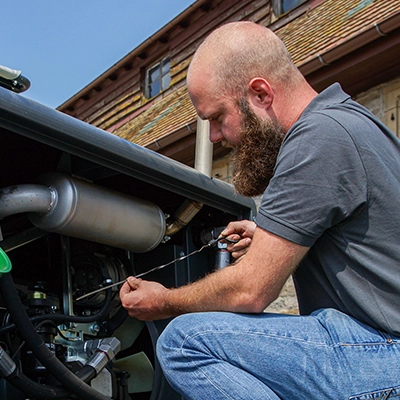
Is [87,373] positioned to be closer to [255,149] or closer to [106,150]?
[106,150]

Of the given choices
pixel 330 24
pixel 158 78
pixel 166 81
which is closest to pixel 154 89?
pixel 158 78

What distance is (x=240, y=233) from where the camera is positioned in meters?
2.42

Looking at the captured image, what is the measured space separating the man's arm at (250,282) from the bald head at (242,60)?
0.61 meters

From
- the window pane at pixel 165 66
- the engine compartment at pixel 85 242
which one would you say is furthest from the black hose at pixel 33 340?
the window pane at pixel 165 66

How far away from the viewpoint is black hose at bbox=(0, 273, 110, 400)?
182 cm

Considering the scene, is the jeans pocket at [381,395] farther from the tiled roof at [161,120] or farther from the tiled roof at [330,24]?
the tiled roof at [161,120]

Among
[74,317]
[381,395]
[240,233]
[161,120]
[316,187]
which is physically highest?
[161,120]

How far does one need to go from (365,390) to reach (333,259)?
35 centimetres

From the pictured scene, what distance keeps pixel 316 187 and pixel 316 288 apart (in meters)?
0.35

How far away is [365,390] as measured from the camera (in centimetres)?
154

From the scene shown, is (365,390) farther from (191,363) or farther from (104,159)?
(104,159)

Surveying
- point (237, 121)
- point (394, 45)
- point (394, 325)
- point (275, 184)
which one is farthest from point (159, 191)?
point (394, 45)

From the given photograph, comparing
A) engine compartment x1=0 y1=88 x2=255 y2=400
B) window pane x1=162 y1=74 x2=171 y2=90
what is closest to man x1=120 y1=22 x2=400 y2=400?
engine compartment x1=0 y1=88 x2=255 y2=400

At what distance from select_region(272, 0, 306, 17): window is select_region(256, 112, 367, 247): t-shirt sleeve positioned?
7.68 m
